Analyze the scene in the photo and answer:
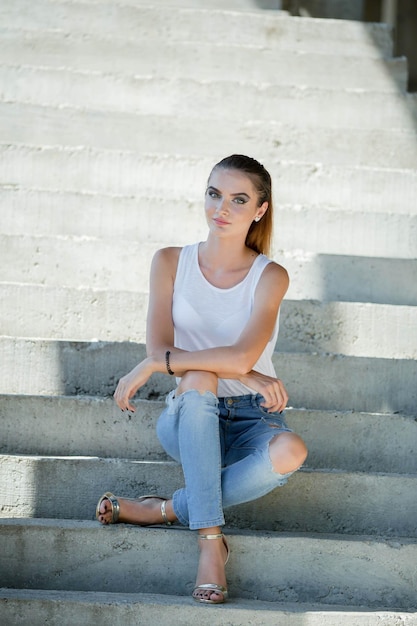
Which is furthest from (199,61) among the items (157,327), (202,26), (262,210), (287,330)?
(157,327)

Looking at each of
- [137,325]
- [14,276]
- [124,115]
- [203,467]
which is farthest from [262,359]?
[124,115]

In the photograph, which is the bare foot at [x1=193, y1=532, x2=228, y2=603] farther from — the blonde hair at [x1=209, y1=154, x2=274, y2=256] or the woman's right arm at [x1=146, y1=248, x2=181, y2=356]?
the blonde hair at [x1=209, y1=154, x2=274, y2=256]

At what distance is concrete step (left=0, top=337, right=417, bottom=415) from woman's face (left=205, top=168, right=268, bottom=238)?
0.56m

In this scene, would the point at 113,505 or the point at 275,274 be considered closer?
the point at 113,505

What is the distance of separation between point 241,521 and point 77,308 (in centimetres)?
102

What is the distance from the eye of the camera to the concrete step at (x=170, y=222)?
3756mm

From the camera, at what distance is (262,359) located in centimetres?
272

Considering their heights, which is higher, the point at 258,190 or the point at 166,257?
the point at 258,190

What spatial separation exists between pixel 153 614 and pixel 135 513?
314 mm

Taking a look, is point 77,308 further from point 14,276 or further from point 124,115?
point 124,115

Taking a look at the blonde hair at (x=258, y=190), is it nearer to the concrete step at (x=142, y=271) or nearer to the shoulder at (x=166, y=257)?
the shoulder at (x=166, y=257)

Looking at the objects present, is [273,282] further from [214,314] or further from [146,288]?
[146,288]

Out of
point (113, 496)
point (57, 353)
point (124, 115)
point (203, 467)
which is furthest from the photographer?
point (124, 115)

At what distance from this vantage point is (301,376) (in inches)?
124
